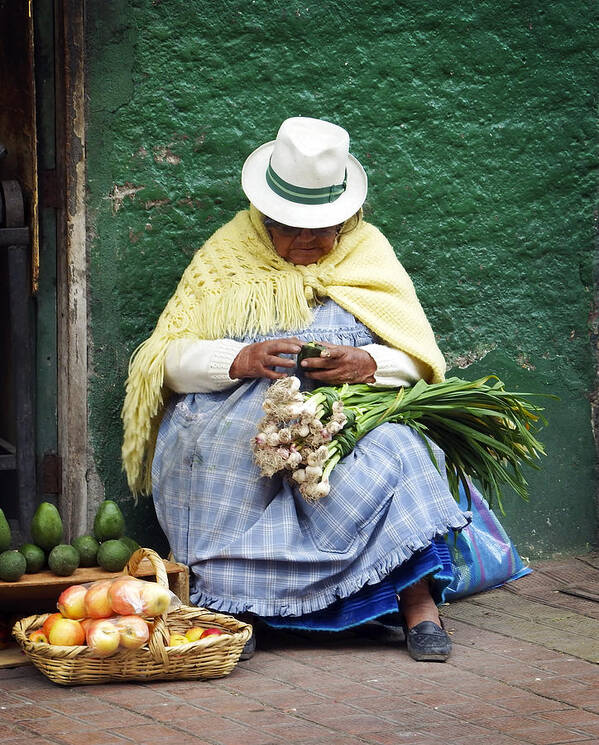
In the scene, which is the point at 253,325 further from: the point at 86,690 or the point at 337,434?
the point at 86,690

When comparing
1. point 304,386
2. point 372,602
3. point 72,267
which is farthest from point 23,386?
point 372,602

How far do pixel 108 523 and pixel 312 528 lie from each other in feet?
2.31

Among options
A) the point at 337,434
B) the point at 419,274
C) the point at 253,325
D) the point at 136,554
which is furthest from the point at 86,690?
the point at 419,274

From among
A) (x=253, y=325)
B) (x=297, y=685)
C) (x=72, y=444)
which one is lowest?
(x=297, y=685)

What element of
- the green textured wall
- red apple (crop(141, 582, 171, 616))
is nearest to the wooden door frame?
the green textured wall

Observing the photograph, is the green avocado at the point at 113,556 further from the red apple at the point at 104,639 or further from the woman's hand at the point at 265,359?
the woman's hand at the point at 265,359

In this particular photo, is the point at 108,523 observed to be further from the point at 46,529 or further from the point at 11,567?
the point at 11,567

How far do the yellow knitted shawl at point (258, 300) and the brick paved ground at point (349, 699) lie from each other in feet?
3.27

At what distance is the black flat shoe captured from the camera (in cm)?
389

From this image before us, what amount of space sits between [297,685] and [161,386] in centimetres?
125

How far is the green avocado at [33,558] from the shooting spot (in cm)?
392

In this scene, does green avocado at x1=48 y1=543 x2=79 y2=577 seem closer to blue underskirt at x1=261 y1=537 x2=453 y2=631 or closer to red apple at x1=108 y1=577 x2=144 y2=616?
red apple at x1=108 y1=577 x2=144 y2=616

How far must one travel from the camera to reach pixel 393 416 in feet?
13.6

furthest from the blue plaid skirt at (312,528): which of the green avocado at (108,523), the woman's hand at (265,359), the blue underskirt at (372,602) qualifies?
the green avocado at (108,523)
